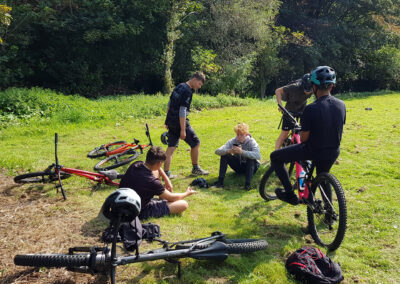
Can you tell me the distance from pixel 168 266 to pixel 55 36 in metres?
19.9

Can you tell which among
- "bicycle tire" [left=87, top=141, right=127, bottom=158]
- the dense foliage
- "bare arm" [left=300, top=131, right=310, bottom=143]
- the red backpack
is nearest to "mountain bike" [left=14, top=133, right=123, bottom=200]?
"bicycle tire" [left=87, top=141, right=127, bottom=158]

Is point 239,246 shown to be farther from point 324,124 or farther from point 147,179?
point 324,124

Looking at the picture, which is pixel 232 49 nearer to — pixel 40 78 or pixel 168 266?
pixel 40 78

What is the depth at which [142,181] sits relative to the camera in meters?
4.52

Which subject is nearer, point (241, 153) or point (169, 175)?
point (241, 153)

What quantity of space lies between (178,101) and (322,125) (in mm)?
3286

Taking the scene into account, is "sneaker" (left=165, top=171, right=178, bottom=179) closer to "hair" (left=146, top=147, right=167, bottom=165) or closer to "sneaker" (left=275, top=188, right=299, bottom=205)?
"hair" (left=146, top=147, right=167, bottom=165)

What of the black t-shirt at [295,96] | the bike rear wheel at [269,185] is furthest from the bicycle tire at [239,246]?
the black t-shirt at [295,96]

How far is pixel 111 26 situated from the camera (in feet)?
65.3

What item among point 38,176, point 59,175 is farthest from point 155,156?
point 38,176

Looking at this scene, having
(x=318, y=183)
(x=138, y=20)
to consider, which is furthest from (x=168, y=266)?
(x=138, y=20)

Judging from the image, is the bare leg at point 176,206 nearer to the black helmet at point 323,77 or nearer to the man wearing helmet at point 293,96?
the black helmet at point 323,77

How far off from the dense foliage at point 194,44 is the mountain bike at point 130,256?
56.1 ft

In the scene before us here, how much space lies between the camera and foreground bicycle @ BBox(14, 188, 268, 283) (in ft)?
9.38
